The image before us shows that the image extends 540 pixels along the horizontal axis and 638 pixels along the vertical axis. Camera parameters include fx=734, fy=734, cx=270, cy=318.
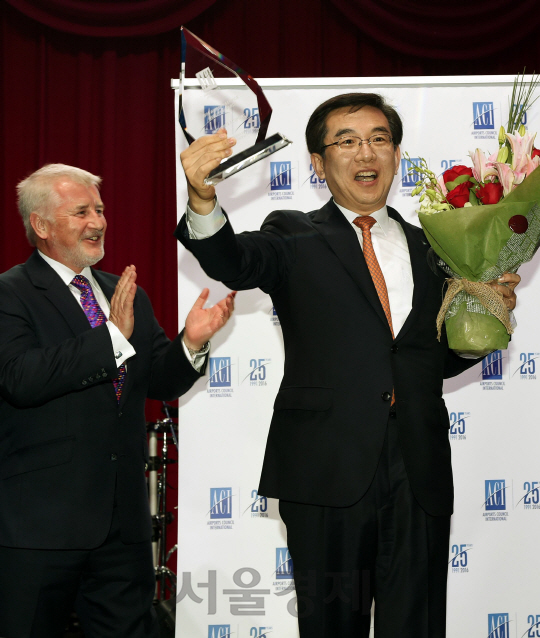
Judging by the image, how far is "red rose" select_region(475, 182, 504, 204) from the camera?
1.93 meters

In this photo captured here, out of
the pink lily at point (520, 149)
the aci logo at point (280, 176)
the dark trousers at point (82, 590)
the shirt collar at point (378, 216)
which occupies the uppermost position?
the aci logo at point (280, 176)

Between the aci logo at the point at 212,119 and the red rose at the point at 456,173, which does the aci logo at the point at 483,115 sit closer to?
the aci logo at the point at 212,119

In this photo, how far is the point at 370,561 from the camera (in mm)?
1793

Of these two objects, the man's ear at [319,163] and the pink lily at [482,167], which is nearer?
the pink lily at [482,167]

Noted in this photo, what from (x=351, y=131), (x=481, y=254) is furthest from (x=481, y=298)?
(x=351, y=131)

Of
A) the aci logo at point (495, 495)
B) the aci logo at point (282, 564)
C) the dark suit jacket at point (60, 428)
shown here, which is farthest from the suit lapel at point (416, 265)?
the aci logo at point (282, 564)

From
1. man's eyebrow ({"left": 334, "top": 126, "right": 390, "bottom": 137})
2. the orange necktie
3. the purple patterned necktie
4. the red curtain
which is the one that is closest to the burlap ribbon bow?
the orange necktie

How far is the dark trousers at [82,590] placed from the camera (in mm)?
2219

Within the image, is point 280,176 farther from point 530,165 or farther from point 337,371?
point 337,371

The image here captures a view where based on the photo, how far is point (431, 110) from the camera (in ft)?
10.7

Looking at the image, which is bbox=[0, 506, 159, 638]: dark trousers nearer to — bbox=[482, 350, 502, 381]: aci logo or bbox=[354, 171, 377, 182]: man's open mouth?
bbox=[354, 171, 377, 182]: man's open mouth

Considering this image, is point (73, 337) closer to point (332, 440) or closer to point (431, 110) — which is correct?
point (332, 440)

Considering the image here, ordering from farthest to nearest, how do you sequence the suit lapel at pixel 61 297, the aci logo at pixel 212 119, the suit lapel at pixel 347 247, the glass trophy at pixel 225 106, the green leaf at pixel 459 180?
the aci logo at pixel 212 119
the suit lapel at pixel 61 297
the green leaf at pixel 459 180
the suit lapel at pixel 347 247
the glass trophy at pixel 225 106

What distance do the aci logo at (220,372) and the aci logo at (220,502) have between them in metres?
0.45
